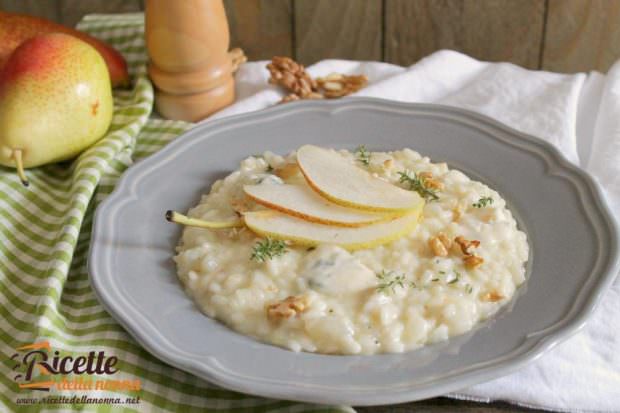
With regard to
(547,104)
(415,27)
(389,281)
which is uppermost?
(389,281)

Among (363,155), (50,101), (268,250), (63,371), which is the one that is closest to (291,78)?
(363,155)

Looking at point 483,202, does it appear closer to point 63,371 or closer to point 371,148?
point 371,148

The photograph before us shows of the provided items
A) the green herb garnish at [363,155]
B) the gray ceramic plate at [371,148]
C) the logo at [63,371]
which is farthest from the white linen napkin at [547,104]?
the logo at [63,371]

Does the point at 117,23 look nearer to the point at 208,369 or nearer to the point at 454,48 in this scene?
the point at 454,48

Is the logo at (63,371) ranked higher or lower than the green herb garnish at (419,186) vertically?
lower

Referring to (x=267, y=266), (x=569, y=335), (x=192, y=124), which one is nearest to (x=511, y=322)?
(x=569, y=335)

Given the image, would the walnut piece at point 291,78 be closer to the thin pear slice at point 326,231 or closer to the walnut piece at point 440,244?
the thin pear slice at point 326,231
